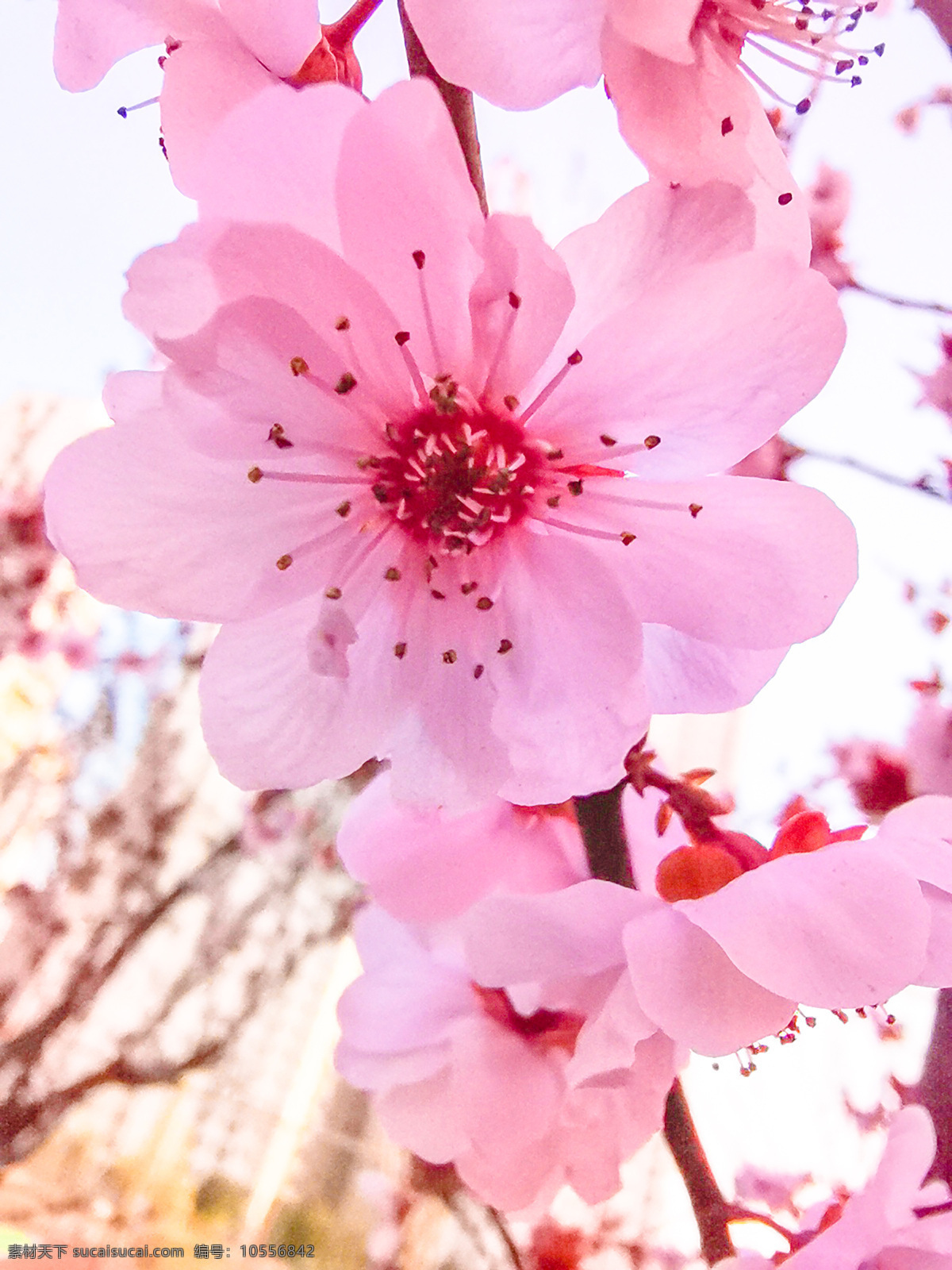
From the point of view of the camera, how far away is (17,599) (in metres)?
2.06

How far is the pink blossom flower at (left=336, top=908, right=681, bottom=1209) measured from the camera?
41 cm

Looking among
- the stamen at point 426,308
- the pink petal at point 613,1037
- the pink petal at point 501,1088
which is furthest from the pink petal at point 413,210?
the pink petal at point 501,1088

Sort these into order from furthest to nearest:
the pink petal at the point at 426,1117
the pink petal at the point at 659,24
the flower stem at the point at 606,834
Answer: the pink petal at the point at 426,1117, the flower stem at the point at 606,834, the pink petal at the point at 659,24

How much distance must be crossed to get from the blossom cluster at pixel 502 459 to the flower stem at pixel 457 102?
3 centimetres

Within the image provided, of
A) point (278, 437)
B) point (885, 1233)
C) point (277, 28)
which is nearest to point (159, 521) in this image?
point (278, 437)

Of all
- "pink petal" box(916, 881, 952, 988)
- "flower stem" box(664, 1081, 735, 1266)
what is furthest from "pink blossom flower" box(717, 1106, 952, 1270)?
"pink petal" box(916, 881, 952, 988)

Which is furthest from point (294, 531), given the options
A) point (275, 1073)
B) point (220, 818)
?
point (275, 1073)

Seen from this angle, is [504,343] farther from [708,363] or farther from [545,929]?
[545,929]

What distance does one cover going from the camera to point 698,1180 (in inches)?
15.4

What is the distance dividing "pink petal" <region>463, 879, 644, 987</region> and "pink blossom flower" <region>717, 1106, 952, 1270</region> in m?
0.18

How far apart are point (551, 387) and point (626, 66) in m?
0.09

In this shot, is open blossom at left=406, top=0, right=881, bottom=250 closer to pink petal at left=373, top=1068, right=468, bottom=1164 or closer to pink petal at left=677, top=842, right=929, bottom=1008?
pink petal at left=677, top=842, right=929, bottom=1008

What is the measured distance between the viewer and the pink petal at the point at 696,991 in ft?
0.92

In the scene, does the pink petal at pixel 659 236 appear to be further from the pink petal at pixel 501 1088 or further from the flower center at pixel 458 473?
the pink petal at pixel 501 1088
